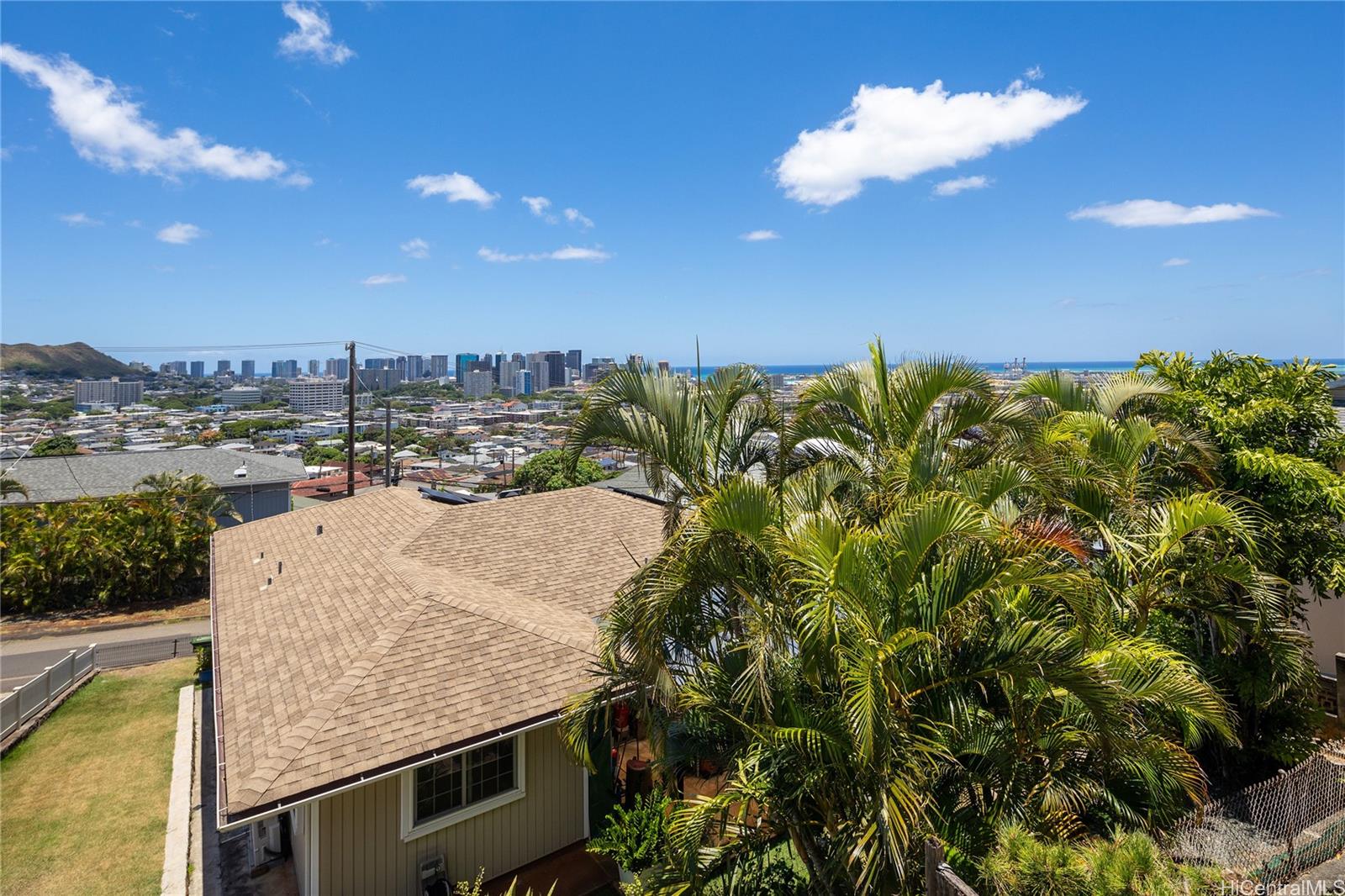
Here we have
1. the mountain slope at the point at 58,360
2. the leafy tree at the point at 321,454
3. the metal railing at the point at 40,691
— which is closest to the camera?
the metal railing at the point at 40,691

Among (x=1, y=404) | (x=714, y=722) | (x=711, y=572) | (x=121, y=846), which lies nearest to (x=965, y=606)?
(x=711, y=572)

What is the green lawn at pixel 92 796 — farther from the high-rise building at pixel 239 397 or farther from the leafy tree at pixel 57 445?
the high-rise building at pixel 239 397

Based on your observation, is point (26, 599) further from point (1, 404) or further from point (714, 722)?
point (714, 722)

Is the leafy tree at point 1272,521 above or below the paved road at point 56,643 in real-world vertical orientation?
above

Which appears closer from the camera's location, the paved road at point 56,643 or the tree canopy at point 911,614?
the tree canopy at point 911,614

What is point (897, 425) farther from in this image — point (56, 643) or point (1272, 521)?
point (56, 643)

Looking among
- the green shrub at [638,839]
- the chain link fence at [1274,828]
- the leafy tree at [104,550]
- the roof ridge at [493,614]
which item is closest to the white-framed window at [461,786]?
the roof ridge at [493,614]

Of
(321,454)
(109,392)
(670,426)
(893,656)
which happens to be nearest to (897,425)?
(670,426)
